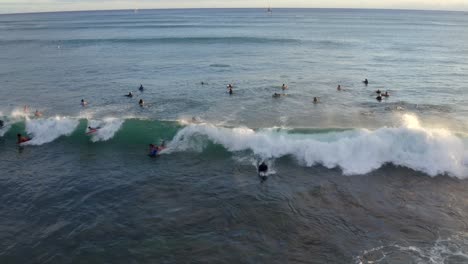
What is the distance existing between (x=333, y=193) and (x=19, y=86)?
40688mm

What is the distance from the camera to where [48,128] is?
29656mm

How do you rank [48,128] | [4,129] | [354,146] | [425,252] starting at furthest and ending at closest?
1. [4,129]
2. [48,128]
3. [354,146]
4. [425,252]

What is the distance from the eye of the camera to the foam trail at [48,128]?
28.6 meters

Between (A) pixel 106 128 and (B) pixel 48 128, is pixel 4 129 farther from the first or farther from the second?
(A) pixel 106 128

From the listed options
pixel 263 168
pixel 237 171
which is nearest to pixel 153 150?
pixel 237 171

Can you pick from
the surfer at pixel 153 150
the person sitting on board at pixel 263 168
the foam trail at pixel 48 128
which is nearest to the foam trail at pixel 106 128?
the foam trail at pixel 48 128

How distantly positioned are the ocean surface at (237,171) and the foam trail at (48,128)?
159 millimetres

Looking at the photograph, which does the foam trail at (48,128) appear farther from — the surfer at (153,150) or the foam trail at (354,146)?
the foam trail at (354,146)

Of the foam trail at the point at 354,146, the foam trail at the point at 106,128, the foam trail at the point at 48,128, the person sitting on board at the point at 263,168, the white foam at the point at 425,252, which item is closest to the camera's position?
the white foam at the point at 425,252

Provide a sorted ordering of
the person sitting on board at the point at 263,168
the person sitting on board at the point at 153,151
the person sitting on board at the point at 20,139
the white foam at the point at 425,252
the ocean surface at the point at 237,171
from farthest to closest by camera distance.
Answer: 1. the person sitting on board at the point at 20,139
2. the person sitting on board at the point at 153,151
3. the person sitting on board at the point at 263,168
4. the ocean surface at the point at 237,171
5. the white foam at the point at 425,252

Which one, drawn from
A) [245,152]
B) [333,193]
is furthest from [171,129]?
[333,193]

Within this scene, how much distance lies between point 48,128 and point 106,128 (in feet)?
15.8

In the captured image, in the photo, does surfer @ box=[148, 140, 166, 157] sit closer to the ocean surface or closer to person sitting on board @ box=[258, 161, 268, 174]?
the ocean surface

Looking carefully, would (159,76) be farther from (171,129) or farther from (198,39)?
(198,39)
